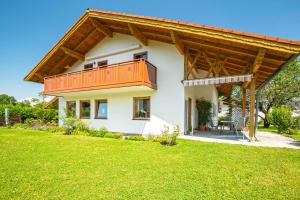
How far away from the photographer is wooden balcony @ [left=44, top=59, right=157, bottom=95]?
33.2ft

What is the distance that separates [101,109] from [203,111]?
755 centimetres

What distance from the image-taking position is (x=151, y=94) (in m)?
11.4

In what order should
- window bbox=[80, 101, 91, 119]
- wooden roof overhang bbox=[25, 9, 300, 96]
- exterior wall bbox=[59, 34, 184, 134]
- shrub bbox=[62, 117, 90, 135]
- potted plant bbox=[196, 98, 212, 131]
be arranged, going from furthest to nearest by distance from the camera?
1. window bbox=[80, 101, 91, 119]
2. potted plant bbox=[196, 98, 212, 131]
3. shrub bbox=[62, 117, 90, 135]
4. exterior wall bbox=[59, 34, 184, 134]
5. wooden roof overhang bbox=[25, 9, 300, 96]

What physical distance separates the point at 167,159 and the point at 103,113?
28.8 ft

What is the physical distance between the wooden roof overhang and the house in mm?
32

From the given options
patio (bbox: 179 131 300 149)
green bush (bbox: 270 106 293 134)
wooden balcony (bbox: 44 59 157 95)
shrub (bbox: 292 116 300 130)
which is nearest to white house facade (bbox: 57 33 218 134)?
wooden balcony (bbox: 44 59 157 95)

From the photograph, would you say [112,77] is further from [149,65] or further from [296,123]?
[296,123]

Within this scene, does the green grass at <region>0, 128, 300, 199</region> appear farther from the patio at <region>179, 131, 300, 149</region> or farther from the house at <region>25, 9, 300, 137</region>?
the house at <region>25, 9, 300, 137</region>

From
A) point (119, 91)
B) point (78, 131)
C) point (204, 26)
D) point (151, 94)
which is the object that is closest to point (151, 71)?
point (151, 94)

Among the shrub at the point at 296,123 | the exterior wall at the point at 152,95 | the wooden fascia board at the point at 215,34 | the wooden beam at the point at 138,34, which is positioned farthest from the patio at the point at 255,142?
the wooden beam at the point at 138,34

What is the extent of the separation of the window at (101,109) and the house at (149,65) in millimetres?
73

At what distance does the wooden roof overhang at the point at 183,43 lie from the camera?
24.0 feet

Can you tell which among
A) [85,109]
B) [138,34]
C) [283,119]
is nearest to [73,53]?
[85,109]

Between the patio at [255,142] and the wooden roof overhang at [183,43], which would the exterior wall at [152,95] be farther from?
the patio at [255,142]
